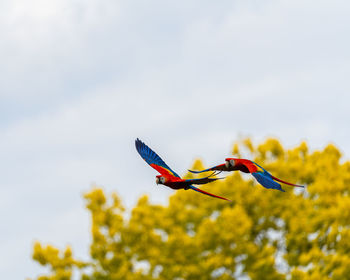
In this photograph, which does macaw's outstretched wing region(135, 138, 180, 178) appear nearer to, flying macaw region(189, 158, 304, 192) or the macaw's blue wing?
Result: flying macaw region(189, 158, 304, 192)

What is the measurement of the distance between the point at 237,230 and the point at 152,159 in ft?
58.8

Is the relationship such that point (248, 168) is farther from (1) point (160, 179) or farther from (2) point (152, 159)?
(2) point (152, 159)

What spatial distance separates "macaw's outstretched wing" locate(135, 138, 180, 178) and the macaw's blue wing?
108cm

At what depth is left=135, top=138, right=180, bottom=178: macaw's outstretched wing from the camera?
6773mm

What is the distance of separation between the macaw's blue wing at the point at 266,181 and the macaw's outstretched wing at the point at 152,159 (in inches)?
42.4

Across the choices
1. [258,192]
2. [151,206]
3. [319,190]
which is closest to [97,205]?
[151,206]

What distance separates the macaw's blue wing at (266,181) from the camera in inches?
213

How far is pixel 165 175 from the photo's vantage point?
6613 millimetres

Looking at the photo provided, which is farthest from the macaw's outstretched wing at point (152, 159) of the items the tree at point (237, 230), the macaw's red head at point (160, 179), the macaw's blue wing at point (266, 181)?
the tree at point (237, 230)

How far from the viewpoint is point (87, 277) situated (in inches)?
1065

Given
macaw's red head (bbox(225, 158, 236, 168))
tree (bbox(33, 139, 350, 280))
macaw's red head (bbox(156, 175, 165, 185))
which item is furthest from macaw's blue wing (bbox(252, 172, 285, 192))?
tree (bbox(33, 139, 350, 280))

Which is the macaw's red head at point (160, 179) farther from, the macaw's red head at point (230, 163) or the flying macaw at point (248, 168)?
the macaw's red head at point (230, 163)

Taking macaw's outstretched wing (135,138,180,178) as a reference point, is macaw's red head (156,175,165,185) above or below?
below

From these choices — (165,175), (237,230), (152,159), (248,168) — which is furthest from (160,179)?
(237,230)
